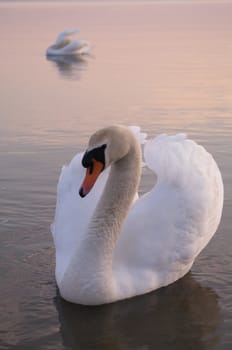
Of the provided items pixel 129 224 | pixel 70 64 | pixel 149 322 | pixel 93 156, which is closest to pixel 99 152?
pixel 93 156

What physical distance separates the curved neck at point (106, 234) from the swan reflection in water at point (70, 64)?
11.3m

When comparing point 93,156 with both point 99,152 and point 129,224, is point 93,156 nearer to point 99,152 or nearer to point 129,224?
point 99,152

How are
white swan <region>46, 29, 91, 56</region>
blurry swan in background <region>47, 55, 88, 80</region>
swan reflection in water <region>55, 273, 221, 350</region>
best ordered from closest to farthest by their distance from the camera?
swan reflection in water <region>55, 273, 221, 350</region> < blurry swan in background <region>47, 55, 88, 80</region> < white swan <region>46, 29, 91, 56</region>

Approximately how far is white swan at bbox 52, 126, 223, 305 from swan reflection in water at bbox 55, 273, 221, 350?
0.32 feet

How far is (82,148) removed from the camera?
9.25 m

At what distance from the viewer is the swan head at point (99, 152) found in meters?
4.86

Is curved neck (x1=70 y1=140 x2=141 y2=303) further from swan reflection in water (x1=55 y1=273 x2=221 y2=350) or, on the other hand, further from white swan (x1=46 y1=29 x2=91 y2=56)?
white swan (x1=46 y1=29 x2=91 y2=56)

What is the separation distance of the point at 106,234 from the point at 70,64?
1569 cm

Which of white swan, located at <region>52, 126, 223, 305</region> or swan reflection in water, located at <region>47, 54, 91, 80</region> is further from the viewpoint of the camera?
swan reflection in water, located at <region>47, 54, 91, 80</region>

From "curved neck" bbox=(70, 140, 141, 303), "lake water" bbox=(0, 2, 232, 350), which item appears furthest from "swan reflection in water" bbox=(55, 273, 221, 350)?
"curved neck" bbox=(70, 140, 141, 303)

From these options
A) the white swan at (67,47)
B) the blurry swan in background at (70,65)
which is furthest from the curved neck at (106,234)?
the white swan at (67,47)

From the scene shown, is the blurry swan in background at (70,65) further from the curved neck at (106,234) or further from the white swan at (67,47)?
the curved neck at (106,234)

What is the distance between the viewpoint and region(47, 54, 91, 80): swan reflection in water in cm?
1725

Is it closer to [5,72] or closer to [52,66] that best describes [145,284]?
[5,72]
